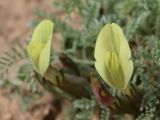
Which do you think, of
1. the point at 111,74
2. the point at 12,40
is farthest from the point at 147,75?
the point at 12,40

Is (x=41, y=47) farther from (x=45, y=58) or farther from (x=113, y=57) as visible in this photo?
(x=113, y=57)

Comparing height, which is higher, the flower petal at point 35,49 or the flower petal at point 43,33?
the flower petal at point 43,33

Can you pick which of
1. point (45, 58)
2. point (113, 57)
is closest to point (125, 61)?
point (113, 57)

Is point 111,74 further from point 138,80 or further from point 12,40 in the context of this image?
point 12,40

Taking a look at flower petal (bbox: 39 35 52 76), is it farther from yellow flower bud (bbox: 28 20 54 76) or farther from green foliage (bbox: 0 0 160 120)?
green foliage (bbox: 0 0 160 120)

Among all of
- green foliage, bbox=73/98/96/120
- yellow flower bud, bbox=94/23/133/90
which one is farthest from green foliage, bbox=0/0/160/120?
yellow flower bud, bbox=94/23/133/90

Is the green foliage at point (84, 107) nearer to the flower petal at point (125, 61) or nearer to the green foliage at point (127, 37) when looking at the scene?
the green foliage at point (127, 37)

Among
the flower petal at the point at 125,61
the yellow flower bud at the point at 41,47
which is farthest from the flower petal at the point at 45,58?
the flower petal at the point at 125,61
